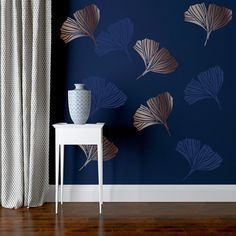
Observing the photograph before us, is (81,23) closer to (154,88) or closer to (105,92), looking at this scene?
(105,92)

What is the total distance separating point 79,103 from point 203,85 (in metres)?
1.09

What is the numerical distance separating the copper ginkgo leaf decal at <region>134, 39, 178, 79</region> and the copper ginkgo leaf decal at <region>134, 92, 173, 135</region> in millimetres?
220

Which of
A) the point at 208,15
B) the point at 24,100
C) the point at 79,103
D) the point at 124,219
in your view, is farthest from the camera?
the point at 208,15

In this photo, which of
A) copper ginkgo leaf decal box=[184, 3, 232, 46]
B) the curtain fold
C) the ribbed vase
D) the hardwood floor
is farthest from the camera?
copper ginkgo leaf decal box=[184, 3, 232, 46]

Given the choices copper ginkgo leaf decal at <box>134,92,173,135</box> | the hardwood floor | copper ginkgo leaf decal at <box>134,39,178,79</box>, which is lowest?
the hardwood floor

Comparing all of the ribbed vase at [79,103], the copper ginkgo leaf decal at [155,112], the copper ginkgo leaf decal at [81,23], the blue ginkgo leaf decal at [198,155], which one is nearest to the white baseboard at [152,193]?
the blue ginkgo leaf decal at [198,155]

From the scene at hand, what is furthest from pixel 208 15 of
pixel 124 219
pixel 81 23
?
pixel 124 219

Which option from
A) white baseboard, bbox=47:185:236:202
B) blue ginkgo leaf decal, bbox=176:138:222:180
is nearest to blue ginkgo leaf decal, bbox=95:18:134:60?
blue ginkgo leaf decal, bbox=176:138:222:180

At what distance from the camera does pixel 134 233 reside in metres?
2.21

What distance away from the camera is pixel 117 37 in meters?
2.99

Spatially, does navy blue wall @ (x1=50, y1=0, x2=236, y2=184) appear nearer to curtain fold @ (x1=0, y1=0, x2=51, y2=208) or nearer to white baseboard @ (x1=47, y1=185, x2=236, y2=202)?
white baseboard @ (x1=47, y1=185, x2=236, y2=202)

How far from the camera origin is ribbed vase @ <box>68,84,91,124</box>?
2670mm

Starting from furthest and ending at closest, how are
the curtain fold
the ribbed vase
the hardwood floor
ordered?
the curtain fold
the ribbed vase
the hardwood floor

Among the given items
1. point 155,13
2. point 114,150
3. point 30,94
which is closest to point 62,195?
point 114,150
